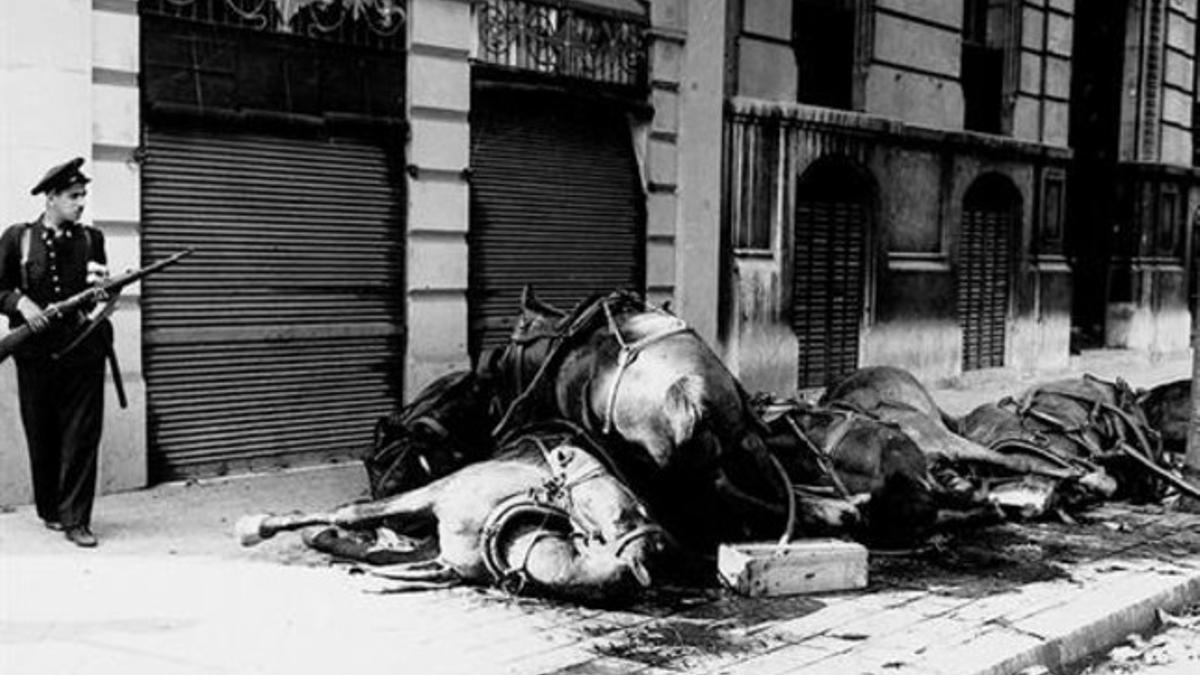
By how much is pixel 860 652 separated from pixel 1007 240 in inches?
546

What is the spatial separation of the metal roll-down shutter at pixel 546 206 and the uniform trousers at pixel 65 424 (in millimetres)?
4398

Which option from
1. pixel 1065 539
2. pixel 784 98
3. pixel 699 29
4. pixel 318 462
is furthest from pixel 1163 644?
pixel 784 98

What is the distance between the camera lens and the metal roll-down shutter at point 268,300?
9.77m

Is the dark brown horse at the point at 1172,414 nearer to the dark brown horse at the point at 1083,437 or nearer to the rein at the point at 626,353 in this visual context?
the dark brown horse at the point at 1083,437

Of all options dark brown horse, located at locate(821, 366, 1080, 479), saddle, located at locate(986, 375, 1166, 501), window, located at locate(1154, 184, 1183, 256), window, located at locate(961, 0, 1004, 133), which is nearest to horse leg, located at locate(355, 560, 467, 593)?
dark brown horse, located at locate(821, 366, 1080, 479)

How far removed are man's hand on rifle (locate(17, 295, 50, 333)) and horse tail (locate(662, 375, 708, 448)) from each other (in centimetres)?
344

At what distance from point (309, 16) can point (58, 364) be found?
3.78 metres

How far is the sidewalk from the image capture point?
5.71 m

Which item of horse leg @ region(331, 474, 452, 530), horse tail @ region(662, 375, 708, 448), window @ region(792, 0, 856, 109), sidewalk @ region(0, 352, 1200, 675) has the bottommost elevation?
sidewalk @ region(0, 352, 1200, 675)

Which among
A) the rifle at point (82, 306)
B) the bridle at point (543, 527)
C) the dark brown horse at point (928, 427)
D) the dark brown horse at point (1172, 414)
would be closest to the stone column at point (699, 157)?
the dark brown horse at point (928, 427)

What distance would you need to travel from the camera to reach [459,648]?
585 cm

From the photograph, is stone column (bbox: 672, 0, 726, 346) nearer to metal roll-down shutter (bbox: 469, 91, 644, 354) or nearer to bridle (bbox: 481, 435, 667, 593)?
metal roll-down shutter (bbox: 469, 91, 644, 354)

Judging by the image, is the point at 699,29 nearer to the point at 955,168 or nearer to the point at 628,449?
the point at 955,168

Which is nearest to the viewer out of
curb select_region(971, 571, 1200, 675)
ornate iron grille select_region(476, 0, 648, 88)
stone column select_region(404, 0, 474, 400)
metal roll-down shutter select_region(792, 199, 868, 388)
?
curb select_region(971, 571, 1200, 675)
